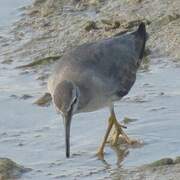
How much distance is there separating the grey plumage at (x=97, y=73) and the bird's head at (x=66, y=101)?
12 mm

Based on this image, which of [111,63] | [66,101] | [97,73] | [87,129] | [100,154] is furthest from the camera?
[87,129]

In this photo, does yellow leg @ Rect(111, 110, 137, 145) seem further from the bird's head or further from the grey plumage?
the bird's head

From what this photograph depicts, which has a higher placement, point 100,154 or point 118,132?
point 118,132

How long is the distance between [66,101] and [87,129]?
4.22 feet

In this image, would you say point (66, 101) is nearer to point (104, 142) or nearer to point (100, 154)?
point (100, 154)

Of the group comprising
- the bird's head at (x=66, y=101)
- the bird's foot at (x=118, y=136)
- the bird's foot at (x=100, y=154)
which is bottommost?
the bird's foot at (x=100, y=154)

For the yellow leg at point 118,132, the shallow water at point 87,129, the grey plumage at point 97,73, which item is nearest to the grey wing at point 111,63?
the grey plumage at point 97,73

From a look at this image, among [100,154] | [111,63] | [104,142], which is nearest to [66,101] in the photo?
[100,154]

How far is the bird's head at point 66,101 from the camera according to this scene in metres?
8.02

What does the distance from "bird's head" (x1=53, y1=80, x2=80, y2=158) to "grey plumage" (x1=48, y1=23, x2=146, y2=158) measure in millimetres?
12

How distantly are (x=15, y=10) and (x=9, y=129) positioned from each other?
172 inches

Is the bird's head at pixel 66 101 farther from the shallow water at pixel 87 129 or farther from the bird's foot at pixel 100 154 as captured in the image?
the bird's foot at pixel 100 154

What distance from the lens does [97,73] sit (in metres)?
8.90

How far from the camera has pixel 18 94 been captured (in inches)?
412
